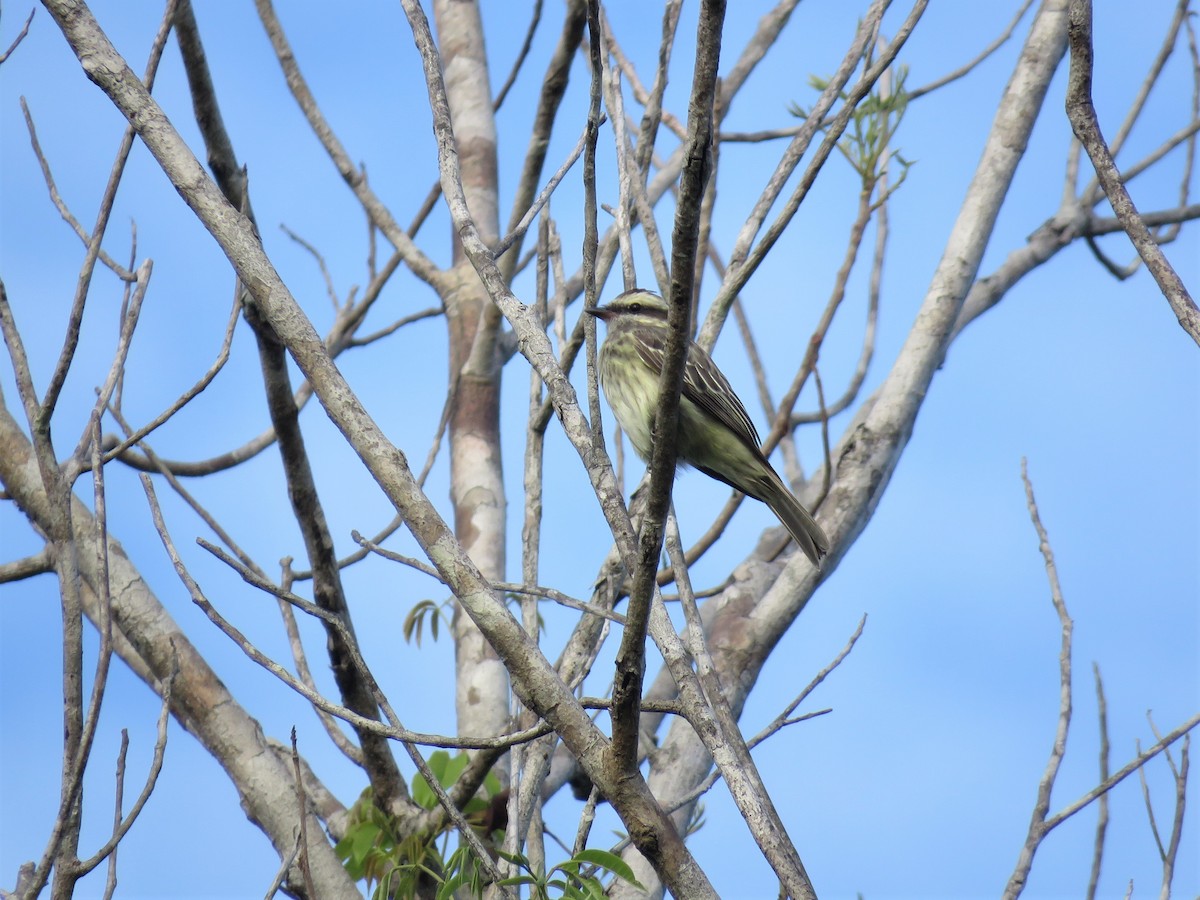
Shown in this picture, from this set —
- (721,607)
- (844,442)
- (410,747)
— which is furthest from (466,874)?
(844,442)

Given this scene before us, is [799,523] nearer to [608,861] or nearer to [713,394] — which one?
[713,394]

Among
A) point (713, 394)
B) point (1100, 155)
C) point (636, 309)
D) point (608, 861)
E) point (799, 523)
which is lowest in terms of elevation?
point (608, 861)

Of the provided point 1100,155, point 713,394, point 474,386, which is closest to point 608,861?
point 1100,155

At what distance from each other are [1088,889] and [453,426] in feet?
12.7

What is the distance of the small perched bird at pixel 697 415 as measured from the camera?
5.49 m

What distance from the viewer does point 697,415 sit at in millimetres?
5656

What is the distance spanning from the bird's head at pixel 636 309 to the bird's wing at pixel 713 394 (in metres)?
0.19

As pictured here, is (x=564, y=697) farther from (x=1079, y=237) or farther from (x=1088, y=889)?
(x=1079, y=237)

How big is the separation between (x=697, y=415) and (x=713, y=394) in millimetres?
148

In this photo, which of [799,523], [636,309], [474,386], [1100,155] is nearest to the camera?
[1100,155]

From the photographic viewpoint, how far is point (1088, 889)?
355cm

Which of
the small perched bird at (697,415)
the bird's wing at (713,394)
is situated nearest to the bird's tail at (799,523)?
the small perched bird at (697,415)

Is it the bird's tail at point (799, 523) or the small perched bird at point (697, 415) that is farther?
the small perched bird at point (697, 415)

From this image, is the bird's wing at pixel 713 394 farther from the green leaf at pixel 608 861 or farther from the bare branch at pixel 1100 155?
the green leaf at pixel 608 861
